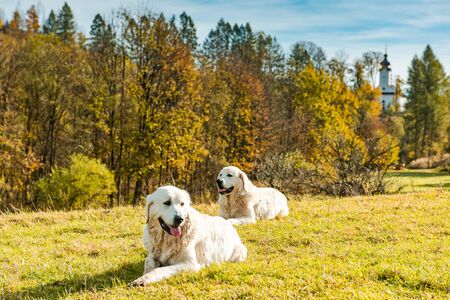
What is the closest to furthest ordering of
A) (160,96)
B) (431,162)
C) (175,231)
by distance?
1. (175,231)
2. (160,96)
3. (431,162)

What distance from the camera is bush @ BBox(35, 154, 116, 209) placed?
26250 mm

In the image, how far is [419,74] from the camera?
2822 inches

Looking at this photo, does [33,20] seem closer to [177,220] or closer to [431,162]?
[431,162]

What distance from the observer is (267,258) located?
7328 millimetres

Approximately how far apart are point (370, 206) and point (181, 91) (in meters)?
18.3

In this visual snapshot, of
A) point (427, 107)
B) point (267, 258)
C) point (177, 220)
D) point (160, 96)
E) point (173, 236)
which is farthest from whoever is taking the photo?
point (427, 107)

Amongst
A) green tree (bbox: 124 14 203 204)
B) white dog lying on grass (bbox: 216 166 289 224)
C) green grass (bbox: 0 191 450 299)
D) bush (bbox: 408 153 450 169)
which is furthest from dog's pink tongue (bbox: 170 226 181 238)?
bush (bbox: 408 153 450 169)

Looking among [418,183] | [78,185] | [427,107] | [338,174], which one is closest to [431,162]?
[427,107]

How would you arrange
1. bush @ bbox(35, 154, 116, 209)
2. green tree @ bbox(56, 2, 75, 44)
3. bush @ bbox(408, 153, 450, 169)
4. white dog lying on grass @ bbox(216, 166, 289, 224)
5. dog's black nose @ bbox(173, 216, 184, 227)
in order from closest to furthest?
1. dog's black nose @ bbox(173, 216, 184, 227)
2. white dog lying on grass @ bbox(216, 166, 289, 224)
3. bush @ bbox(35, 154, 116, 209)
4. bush @ bbox(408, 153, 450, 169)
5. green tree @ bbox(56, 2, 75, 44)

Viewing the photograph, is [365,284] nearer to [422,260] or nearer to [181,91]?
[422,260]

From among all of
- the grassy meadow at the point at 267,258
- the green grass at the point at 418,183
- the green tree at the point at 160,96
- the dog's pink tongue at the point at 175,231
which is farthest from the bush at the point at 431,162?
the dog's pink tongue at the point at 175,231

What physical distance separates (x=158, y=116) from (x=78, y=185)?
6.08 metres

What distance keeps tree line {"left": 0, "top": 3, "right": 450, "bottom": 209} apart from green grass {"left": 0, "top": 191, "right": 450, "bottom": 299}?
10.4 meters

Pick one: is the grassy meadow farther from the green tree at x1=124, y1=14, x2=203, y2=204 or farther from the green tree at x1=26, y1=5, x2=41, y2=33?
the green tree at x1=26, y1=5, x2=41, y2=33
